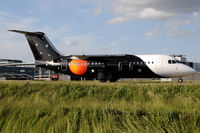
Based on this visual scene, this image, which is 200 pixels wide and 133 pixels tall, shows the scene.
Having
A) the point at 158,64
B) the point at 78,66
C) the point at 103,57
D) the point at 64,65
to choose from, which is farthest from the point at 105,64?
the point at 158,64

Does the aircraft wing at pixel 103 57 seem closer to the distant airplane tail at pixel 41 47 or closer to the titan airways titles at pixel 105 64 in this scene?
the titan airways titles at pixel 105 64

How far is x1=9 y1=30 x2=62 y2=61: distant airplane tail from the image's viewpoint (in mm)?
34906

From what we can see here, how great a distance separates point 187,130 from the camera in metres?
6.57

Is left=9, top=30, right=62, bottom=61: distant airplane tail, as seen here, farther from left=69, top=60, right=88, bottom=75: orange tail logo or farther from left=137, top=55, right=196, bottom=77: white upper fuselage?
left=137, top=55, right=196, bottom=77: white upper fuselage

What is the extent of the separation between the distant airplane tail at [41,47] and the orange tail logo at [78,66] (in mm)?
3188

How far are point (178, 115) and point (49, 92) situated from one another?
1306 centimetres

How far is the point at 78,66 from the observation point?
3281cm

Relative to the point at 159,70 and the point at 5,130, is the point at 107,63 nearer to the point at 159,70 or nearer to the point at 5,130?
the point at 159,70

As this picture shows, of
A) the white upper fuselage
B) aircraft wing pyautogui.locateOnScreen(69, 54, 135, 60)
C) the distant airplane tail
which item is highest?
the distant airplane tail

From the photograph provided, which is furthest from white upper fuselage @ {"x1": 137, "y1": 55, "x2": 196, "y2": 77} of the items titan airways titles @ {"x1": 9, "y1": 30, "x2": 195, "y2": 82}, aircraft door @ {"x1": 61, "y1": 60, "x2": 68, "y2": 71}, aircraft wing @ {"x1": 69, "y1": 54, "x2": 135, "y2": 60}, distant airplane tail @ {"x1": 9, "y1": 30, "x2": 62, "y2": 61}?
distant airplane tail @ {"x1": 9, "y1": 30, "x2": 62, "y2": 61}

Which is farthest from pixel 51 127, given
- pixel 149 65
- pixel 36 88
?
pixel 149 65

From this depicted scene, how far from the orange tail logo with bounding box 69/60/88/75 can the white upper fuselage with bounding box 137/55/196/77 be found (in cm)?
884

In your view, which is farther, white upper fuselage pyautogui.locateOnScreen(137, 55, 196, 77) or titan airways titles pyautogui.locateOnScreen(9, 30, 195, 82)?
titan airways titles pyautogui.locateOnScreen(9, 30, 195, 82)

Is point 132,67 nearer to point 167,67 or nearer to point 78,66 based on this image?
point 167,67
